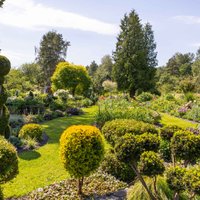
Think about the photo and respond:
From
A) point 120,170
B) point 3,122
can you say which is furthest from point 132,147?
point 3,122

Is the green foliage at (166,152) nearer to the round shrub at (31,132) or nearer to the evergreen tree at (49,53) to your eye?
the round shrub at (31,132)

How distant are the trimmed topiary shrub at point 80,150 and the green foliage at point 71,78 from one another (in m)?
24.8

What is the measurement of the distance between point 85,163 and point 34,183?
2.32 meters

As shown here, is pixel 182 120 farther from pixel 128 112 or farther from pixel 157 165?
pixel 157 165

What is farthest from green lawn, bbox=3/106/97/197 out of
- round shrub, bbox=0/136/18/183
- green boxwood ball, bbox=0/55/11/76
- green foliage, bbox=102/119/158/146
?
green boxwood ball, bbox=0/55/11/76

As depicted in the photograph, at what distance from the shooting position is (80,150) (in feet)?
24.9

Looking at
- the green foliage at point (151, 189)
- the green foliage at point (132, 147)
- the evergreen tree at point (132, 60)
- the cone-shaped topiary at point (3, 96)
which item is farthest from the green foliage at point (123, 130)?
the evergreen tree at point (132, 60)

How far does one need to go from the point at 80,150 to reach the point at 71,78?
2535 centimetres

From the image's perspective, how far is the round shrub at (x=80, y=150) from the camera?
7.62m

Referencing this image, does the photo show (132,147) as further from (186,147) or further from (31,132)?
(31,132)

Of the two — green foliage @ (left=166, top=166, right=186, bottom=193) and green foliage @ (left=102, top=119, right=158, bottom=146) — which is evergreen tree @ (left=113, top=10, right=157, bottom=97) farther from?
green foliage @ (left=166, top=166, right=186, bottom=193)

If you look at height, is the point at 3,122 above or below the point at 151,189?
above

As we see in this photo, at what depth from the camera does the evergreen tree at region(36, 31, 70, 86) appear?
4869 centimetres

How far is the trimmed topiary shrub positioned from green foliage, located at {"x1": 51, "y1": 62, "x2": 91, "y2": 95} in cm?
2485
